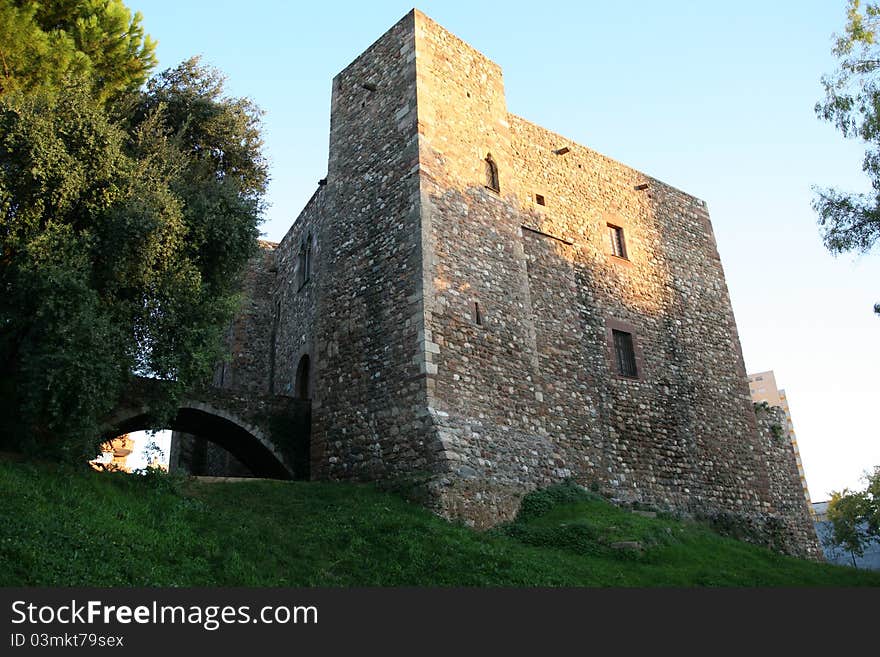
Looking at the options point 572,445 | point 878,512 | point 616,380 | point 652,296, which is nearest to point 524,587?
point 572,445

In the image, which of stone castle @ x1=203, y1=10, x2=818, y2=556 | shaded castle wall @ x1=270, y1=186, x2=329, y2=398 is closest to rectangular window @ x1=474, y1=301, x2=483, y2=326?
stone castle @ x1=203, y1=10, x2=818, y2=556

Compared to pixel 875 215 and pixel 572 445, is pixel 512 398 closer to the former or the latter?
pixel 572 445

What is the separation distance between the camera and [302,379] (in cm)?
1752

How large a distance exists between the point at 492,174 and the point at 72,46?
27.9 feet

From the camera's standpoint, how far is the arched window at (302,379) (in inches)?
685

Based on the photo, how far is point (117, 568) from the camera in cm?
788

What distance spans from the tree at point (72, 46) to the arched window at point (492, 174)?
7.33 m

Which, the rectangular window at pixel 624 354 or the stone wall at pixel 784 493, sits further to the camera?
the stone wall at pixel 784 493

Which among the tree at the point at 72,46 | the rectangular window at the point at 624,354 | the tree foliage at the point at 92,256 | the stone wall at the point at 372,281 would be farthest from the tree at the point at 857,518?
the tree at the point at 72,46

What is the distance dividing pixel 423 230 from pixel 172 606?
28.9ft

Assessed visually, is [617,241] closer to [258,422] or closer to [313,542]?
[258,422]

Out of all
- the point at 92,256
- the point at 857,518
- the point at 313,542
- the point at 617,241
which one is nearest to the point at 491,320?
the point at 313,542

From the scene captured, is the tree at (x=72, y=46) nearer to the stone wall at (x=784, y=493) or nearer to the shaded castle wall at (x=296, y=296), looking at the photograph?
the shaded castle wall at (x=296, y=296)

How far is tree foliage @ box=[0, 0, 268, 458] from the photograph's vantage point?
35.6ft
